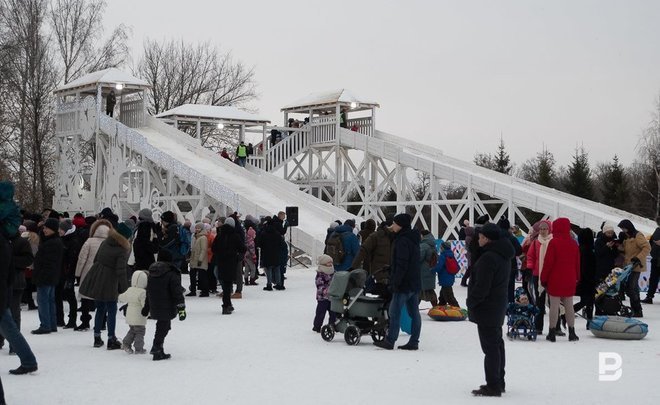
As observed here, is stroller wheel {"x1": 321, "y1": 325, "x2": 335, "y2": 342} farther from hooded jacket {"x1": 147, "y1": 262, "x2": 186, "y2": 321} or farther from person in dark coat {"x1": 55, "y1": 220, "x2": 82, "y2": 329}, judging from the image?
person in dark coat {"x1": 55, "y1": 220, "x2": 82, "y2": 329}

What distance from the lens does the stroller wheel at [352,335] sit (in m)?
11.7

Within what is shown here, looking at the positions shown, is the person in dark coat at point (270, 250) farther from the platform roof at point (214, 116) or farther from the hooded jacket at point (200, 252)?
the platform roof at point (214, 116)

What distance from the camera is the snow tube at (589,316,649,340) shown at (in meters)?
12.3

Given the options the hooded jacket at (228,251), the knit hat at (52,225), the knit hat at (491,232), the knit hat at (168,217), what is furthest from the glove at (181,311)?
the knit hat at (168,217)

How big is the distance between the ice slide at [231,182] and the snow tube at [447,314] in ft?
39.4

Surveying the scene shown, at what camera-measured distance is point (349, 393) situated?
335 inches

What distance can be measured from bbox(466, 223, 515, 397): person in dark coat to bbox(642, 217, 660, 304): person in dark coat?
9.67 metres

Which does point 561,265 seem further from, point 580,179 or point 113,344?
point 580,179

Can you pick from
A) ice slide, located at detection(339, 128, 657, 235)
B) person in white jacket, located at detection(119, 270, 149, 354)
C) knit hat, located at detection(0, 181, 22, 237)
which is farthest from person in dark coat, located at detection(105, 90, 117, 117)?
knit hat, located at detection(0, 181, 22, 237)

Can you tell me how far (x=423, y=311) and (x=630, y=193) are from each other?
130 ft

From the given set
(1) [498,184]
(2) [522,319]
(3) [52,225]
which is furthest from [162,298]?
(1) [498,184]

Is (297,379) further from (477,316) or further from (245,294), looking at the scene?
(245,294)

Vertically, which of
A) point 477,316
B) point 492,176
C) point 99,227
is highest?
point 492,176

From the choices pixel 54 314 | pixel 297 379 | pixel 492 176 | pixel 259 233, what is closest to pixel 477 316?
pixel 297 379
